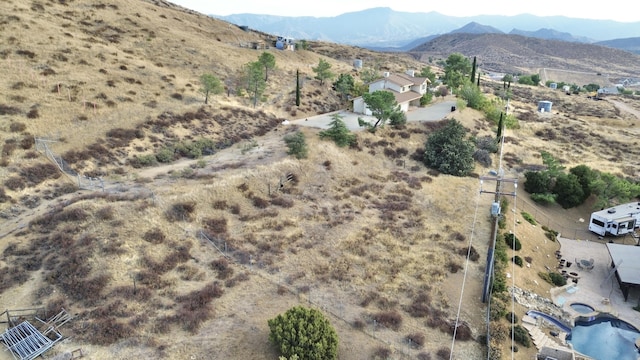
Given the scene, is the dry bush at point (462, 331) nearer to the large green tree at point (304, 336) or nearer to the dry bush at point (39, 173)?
the large green tree at point (304, 336)

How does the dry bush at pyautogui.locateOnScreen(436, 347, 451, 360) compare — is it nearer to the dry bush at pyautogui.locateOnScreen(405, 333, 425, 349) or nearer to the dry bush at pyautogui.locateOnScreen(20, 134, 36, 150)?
the dry bush at pyautogui.locateOnScreen(405, 333, 425, 349)

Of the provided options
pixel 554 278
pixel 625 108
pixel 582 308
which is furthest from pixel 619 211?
pixel 625 108

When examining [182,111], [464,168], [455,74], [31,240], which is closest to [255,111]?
[182,111]

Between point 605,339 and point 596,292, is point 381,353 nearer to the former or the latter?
point 605,339

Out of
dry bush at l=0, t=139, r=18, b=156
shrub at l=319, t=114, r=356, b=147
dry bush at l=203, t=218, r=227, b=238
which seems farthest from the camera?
shrub at l=319, t=114, r=356, b=147

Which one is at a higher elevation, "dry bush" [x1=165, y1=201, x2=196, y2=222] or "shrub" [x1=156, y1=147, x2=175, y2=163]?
"shrub" [x1=156, y1=147, x2=175, y2=163]

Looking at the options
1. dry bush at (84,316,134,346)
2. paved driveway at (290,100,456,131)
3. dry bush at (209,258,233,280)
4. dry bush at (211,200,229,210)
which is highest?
paved driveway at (290,100,456,131)

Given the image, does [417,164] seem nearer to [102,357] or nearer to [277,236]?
[277,236]

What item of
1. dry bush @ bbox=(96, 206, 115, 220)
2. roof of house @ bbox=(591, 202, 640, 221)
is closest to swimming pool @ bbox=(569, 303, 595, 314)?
roof of house @ bbox=(591, 202, 640, 221)

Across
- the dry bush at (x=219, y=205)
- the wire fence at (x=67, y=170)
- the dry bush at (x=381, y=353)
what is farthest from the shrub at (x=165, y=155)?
the dry bush at (x=381, y=353)
